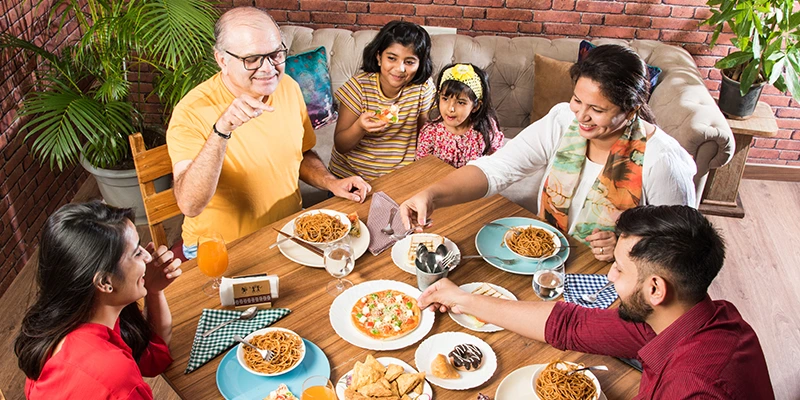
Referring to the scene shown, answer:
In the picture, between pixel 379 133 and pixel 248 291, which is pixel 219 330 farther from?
pixel 379 133

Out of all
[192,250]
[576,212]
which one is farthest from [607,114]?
[192,250]

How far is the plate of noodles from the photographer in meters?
1.61

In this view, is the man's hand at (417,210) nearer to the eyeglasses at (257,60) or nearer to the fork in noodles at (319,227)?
the fork in noodles at (319,227)

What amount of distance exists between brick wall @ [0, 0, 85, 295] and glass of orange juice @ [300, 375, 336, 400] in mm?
2465

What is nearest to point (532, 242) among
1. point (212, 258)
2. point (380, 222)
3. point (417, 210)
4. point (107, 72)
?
point (417, 210)

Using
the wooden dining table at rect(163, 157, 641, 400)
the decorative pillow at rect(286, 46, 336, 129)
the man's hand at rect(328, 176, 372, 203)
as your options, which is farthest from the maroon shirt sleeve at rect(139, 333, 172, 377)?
the decorative pillow at rect(286, 46, 336, 129)

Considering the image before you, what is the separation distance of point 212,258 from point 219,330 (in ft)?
0.76

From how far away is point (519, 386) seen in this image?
5.49ft

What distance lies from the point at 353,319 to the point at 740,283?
2630mm

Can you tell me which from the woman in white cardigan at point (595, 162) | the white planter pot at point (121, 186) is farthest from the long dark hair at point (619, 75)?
the white planter pot at point (121, 186)

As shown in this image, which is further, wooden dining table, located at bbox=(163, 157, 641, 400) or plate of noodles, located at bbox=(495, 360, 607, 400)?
wooden dining table, located at bbox=(163, 157, 641, 400)

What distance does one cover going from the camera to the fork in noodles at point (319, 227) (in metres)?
2.18

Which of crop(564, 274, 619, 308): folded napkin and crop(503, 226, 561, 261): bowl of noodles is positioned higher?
crop(503, 226, 561, 261): bowl of noodles

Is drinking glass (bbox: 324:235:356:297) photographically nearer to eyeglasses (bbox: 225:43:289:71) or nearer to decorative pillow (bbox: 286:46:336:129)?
eyeglasses (bbox: 225:43:289:71)
